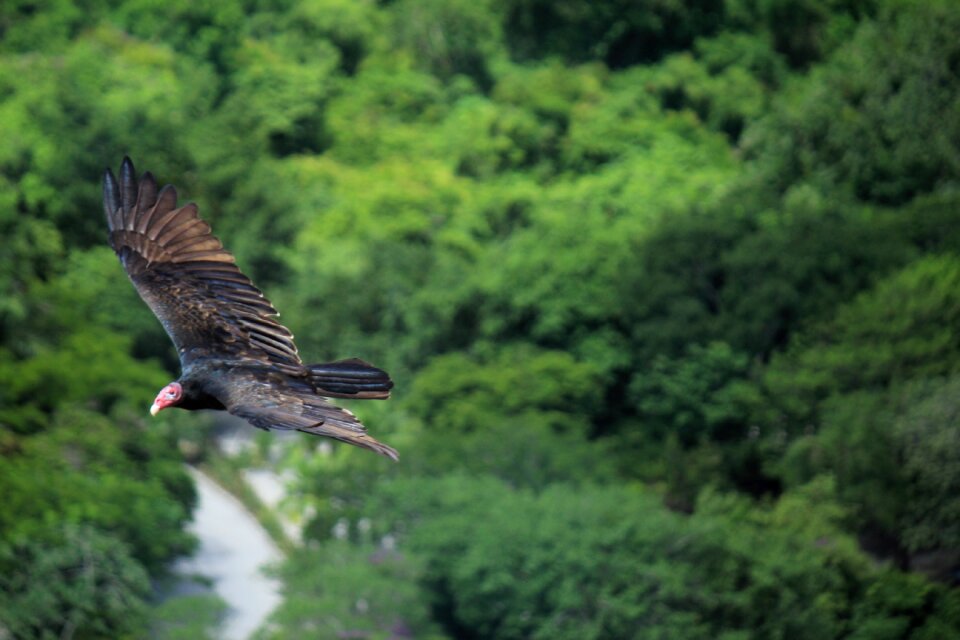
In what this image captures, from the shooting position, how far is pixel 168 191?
19.5m

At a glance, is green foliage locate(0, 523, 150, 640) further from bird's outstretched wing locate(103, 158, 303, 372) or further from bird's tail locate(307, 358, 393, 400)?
bird's tail locate(307, 358, 393, 400)

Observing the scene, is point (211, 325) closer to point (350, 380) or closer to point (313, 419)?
point (350, 380)

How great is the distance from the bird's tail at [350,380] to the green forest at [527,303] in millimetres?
15273

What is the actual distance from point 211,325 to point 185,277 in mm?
728

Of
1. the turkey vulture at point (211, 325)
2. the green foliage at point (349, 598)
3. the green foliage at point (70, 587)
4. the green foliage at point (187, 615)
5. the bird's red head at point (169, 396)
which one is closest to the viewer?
the turkey vulture at point (211, 325)

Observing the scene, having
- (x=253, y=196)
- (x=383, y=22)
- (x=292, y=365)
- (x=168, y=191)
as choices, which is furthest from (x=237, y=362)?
(x=383, y=22)

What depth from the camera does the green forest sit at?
3438 cm

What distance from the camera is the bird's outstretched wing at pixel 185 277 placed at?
18.8 metres

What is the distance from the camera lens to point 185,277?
1941 centimetres

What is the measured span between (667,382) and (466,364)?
4.01m

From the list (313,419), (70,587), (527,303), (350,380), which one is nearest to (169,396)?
(350,380)

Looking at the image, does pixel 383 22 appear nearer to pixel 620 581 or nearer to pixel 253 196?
pixel 253 196

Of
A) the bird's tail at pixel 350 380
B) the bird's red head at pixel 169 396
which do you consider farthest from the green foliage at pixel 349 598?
the bird's tail at pixel 350 380

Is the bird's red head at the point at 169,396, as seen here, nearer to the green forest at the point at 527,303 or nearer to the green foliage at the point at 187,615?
the green forest at the point at 527,303
